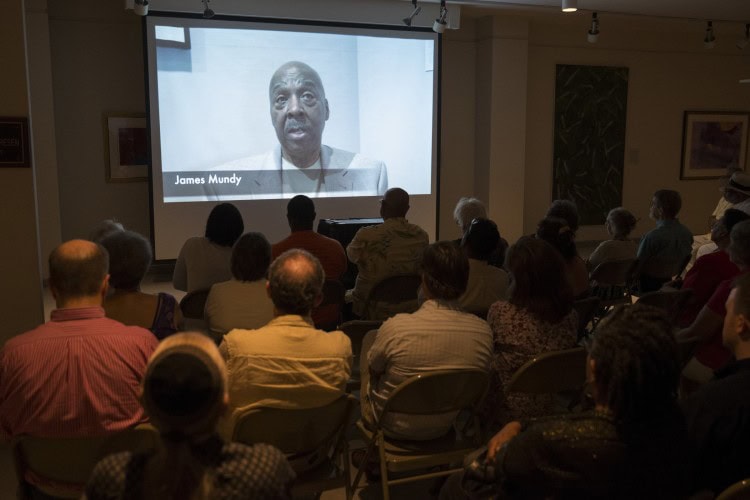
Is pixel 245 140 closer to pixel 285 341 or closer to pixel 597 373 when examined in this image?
pixel 285 341

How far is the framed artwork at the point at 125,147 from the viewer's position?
23.4ft

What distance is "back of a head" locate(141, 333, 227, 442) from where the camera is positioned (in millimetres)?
1222

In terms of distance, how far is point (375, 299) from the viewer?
396 cm

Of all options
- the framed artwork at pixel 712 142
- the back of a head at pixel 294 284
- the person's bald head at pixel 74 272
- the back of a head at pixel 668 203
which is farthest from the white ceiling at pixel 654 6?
the person's bald head at pixel 74 272

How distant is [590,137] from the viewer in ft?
31.1

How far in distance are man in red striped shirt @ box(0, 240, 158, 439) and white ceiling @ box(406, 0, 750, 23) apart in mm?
6518

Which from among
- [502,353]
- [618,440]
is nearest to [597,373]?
[618,440]

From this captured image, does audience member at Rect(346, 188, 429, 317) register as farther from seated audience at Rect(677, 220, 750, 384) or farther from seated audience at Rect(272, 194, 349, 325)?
seated audience at Rect(677, 220, 750, 384)

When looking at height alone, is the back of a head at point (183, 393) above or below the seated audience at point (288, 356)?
above

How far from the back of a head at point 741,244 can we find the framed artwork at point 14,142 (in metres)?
3.43

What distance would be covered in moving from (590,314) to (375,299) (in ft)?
3.93

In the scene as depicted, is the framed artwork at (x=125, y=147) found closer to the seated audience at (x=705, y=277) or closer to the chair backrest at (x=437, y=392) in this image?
the seated audience at (x=705, y=277)

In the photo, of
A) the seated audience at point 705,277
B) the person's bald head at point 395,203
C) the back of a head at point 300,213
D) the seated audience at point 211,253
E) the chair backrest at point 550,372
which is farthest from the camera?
the person's bald head at point 395,203

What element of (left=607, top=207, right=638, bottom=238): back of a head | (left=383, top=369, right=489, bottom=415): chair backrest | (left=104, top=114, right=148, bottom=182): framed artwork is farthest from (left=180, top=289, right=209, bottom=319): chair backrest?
(left=104, top=114, right=148, bottom=182): framed artwork
